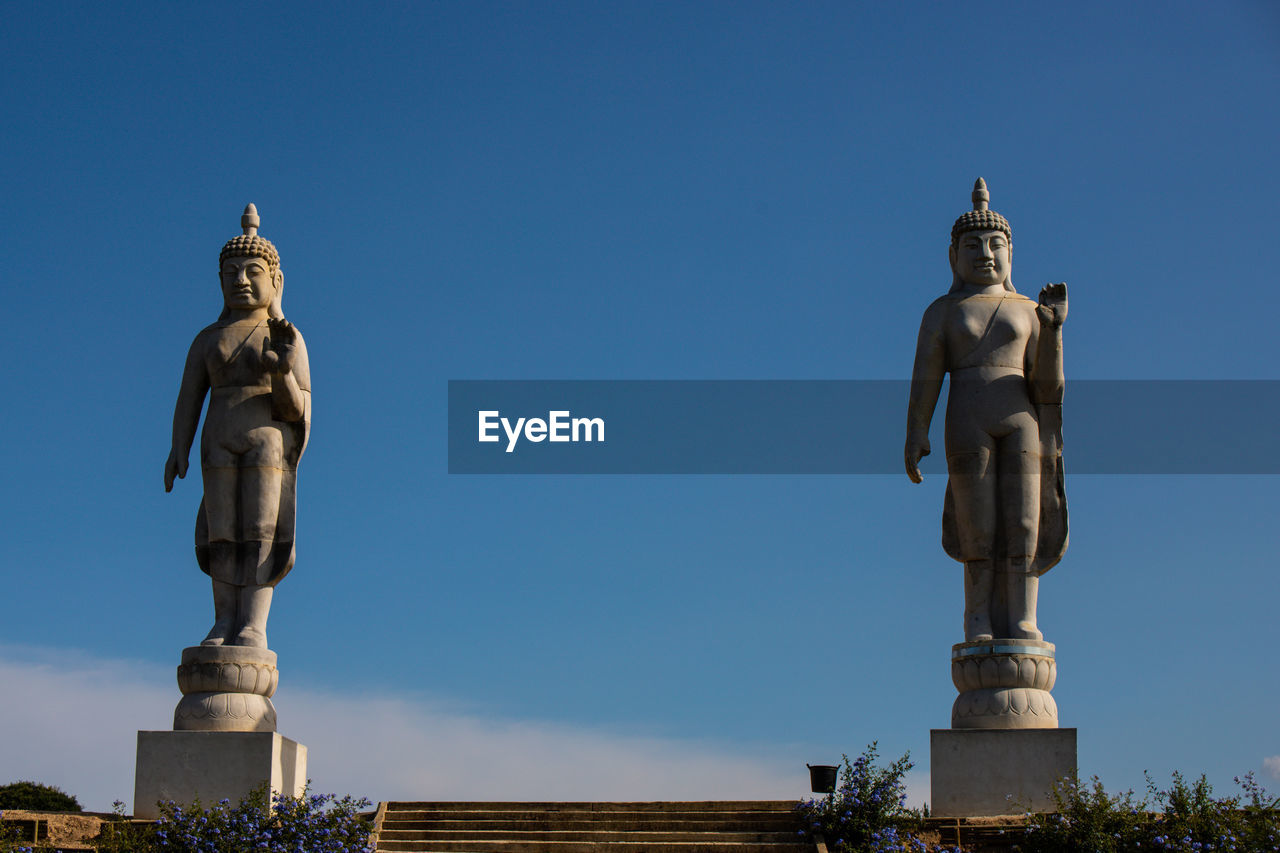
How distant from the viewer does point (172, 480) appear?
555 inches

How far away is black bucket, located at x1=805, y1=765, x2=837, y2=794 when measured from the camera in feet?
43.2

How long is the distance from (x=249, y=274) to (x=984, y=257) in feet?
20.1

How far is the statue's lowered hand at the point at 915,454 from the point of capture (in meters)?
14.1

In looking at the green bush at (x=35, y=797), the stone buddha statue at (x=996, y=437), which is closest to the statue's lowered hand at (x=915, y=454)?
the stone buddha statue at (x=996, y=437)

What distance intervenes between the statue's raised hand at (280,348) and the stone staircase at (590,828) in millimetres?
3718

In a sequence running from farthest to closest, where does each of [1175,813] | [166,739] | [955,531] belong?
[955,531] < [166,739] < [1175,813]

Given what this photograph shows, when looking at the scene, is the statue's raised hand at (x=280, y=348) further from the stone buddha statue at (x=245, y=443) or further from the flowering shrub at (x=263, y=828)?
the flowering shrub at (x=263, y=828)

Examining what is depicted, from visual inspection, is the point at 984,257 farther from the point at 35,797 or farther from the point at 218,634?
the point at 35,797

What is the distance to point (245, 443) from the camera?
13773 millimetres

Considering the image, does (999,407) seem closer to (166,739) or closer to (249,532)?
(249,532)

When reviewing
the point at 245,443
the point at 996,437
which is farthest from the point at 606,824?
the point at 996,437

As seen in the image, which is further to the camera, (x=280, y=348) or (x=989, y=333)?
(x=989, y=333)

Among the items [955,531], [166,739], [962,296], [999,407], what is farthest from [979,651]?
[166,739]

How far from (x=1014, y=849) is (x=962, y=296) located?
4566 millimetres
